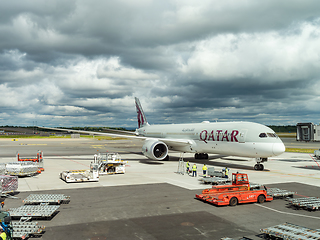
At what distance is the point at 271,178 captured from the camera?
25.0 meters

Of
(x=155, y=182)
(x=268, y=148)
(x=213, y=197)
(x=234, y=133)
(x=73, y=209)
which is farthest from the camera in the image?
(x=234, y=133)

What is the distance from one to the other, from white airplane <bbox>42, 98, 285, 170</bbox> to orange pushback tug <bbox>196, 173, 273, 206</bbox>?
10792mm

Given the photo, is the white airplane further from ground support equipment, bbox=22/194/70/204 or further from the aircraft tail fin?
ground support equipment, bbox=22/194/70/204

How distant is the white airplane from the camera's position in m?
27.9

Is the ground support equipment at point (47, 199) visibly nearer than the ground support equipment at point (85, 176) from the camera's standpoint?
Yes

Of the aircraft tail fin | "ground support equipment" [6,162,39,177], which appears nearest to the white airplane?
"ground support equipment" [6,162,39,177]

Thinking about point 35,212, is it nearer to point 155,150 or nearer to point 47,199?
point 47,199

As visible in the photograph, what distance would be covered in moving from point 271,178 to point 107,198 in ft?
52.9

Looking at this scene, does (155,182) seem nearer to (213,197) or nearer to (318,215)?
(213,197)

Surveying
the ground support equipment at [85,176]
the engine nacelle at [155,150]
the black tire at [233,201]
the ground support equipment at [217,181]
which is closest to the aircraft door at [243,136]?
the ground support equipment at [217,181]

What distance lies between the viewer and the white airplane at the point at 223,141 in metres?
27.9

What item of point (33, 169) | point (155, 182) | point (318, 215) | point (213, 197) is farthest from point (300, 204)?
point (33, 169)

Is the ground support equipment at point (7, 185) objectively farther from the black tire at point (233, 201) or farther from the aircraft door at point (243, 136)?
the aircraft door at point (243, 136)

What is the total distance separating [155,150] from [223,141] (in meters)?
9.73
